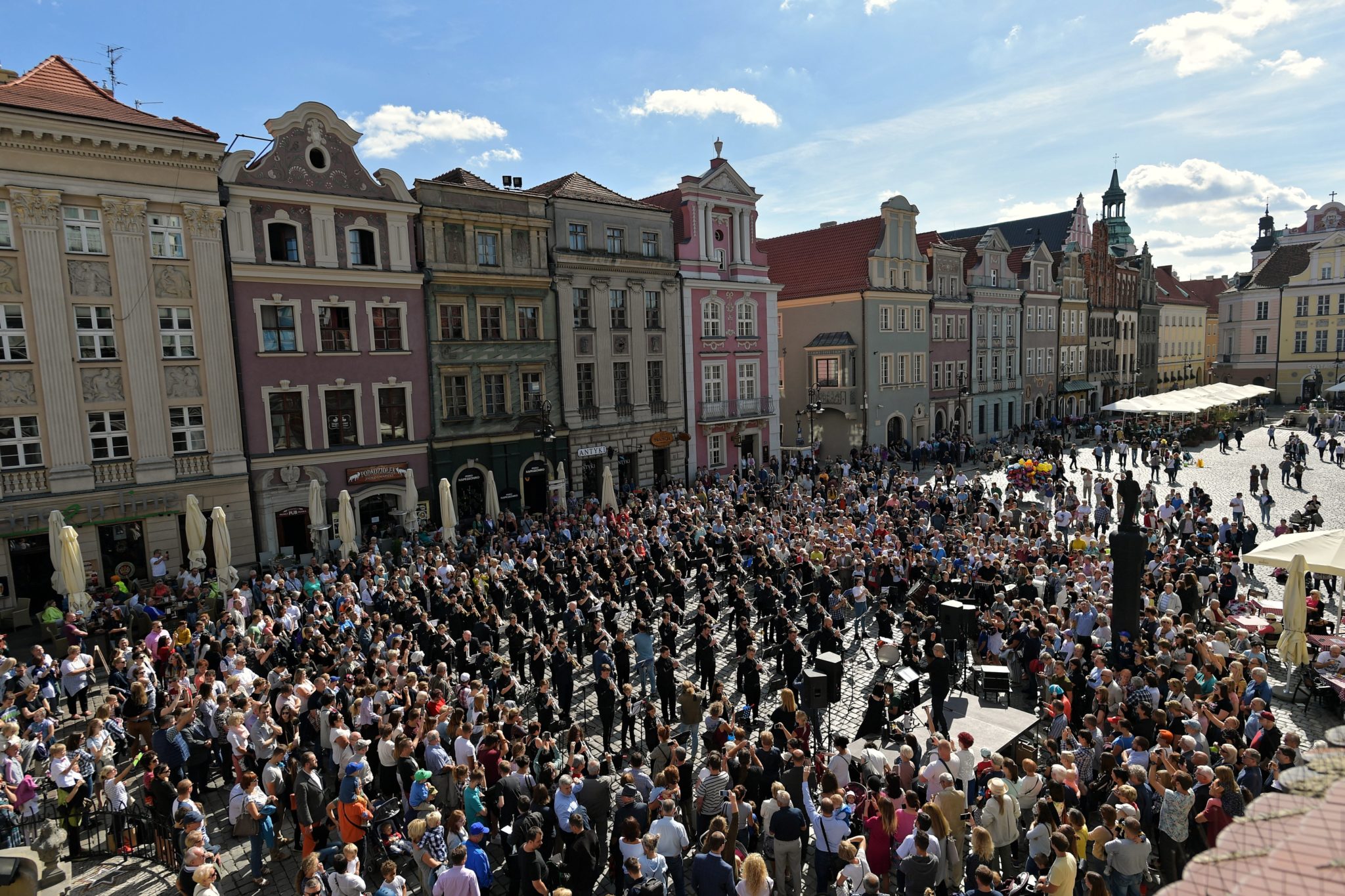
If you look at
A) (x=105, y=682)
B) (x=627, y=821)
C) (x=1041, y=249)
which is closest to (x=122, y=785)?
(x=627, y=821)

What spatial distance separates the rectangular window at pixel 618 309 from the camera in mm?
34875

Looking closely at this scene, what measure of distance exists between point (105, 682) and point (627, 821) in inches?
579

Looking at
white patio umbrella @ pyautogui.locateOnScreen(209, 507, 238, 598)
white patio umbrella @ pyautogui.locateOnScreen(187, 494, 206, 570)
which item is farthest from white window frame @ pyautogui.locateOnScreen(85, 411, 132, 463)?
white patio umbrella @ pyautogui.locateOnScreen(209, 507, 238, 598)

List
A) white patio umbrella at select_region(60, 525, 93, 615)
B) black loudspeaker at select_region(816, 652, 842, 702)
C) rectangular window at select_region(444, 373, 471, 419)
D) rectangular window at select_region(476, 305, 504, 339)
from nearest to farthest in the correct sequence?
1. black loudspeaker at select_region(816, 652, 842, 702)
2. white patio umbrella at select_region(60, 525, 93, 615)
3. rectangular window at select_region(444, 373, 471, 419)
4. rectangular window at select_region(476, 305, 504, 339)

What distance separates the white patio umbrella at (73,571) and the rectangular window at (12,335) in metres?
7.17

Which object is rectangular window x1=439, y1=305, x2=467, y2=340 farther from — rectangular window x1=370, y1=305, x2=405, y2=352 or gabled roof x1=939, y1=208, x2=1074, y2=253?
gabled roof x1=939, y1=208, x2=1074, y2=253

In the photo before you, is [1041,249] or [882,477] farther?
[1041,249]

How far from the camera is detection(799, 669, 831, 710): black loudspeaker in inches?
495

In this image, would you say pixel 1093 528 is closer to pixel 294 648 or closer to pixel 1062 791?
pixel 1062 791

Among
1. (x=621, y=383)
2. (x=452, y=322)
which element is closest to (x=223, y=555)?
(x=452, y=322)

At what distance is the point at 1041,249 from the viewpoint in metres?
58.8

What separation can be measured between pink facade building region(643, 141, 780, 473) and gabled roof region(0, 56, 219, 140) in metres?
19.9

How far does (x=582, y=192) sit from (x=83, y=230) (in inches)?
701

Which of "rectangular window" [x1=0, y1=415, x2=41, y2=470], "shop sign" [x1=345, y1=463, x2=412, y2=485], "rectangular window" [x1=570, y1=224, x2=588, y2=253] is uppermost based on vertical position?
"rectangular window" [x1=570, y1=224, x2=588, y2=253]
